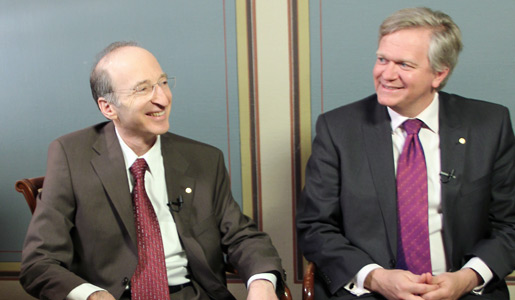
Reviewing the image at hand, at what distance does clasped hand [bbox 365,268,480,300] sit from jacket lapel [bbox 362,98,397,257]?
145 mm

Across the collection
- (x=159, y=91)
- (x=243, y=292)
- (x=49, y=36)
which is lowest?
(x=243, y=292)

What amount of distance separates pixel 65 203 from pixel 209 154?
0.58 meters

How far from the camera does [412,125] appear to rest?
7.26 ft

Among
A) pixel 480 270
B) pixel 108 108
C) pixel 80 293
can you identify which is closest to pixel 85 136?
pixel 108 108

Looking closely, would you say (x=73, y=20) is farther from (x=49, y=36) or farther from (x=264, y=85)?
(x=264, y=85)

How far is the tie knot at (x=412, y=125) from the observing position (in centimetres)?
221

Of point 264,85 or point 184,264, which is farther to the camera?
point 264,85

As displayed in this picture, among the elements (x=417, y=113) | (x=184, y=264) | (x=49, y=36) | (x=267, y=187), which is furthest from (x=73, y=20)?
(x=417, y=113)

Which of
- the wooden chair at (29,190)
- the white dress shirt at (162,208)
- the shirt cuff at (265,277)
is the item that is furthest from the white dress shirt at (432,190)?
the wooden chair at (29,190)

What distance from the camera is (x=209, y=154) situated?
2287mm

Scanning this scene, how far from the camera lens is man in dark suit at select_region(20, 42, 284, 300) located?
201cm

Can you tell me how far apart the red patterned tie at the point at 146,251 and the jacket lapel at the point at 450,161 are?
1.07 meters

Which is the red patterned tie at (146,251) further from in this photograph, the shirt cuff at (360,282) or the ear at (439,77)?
the ear at (439,77)

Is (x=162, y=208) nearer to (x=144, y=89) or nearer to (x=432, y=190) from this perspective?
(x=144, y=89)
